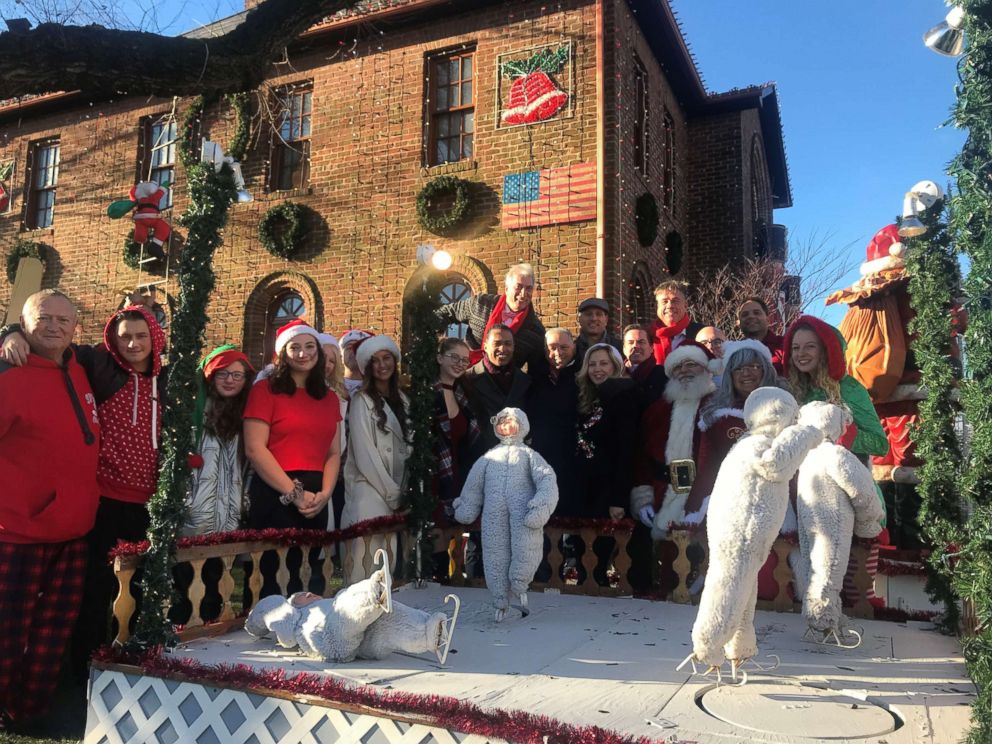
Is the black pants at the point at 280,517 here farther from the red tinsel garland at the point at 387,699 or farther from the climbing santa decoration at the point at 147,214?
the climbing santa decoration at the point at 147,214

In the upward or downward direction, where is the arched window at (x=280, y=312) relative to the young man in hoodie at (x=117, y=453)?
upward

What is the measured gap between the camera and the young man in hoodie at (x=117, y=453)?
3.77m

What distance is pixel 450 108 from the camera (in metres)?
10.9

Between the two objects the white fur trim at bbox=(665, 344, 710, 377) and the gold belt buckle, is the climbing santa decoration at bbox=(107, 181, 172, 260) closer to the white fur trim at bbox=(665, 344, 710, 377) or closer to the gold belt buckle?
the white fur trim at bbox=(665, 344, 710, 377)

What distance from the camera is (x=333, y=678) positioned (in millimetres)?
2818

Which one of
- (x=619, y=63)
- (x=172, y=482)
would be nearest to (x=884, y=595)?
(x=172, y=482)

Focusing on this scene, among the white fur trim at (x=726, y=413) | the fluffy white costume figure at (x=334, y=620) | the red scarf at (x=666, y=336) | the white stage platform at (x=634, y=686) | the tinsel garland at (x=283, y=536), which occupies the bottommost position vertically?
the white stage platform at (x=634, y=686)

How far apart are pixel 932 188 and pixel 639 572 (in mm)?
2851

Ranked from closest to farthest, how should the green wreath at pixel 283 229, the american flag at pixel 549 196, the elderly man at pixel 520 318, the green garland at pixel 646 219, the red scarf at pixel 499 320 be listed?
1. the elderly man at pixel 520 318
2. the red scarf at pixel 499 320
3. the american flag at pixel 549 196
4. the green garland at pixel 646 219
5. the green wreath at pixel 283 229

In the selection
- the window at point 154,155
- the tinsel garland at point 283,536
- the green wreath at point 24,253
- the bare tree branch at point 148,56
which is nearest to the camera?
the tinsel garland at point 283,536

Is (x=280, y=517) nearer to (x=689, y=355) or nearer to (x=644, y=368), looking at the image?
(x=689, y=355)

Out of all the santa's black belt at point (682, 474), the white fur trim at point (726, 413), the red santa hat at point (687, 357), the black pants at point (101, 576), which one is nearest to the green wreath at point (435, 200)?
the red santa hat at point (687, 357)

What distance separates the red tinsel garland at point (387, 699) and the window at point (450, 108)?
8.92 meters

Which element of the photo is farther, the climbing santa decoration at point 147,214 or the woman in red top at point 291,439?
the climbing santa decoration at point 147,214
